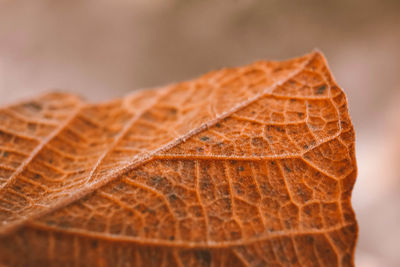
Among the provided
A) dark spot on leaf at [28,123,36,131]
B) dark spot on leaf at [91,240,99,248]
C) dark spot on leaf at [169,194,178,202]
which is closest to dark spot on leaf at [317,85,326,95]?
dark spot on leaf at [169,194,178,202]

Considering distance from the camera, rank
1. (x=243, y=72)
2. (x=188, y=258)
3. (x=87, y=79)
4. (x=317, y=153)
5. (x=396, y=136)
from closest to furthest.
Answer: (x=188, y=258) → (x=317, y=153) → (x=243, y=72) → (x=396, y=136) → (x=87, y=79)

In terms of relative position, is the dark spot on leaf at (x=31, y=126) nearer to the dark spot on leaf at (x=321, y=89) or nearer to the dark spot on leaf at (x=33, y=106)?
the dark spot on leaf at (x=33, y=106)

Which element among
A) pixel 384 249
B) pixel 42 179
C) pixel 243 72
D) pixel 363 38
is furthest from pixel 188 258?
pixel 363 38

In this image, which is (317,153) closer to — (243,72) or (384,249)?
(243,72)

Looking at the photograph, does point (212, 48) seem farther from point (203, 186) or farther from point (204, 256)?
point (204, 256)

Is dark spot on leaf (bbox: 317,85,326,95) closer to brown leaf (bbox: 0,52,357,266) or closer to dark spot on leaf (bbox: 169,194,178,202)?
brown leaf (bbox: 0,52,357,266)
